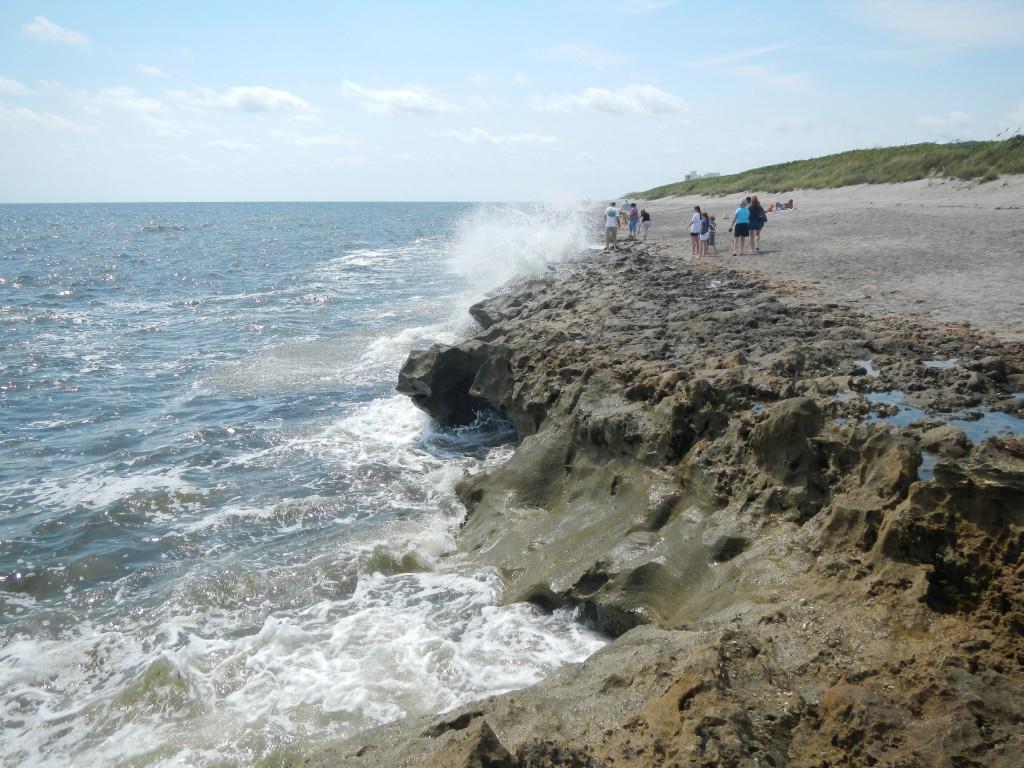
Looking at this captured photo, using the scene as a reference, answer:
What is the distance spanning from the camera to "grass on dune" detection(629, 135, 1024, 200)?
2727 centimetres

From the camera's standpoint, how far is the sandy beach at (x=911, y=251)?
11461 mm

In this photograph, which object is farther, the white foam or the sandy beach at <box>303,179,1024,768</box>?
the white foam

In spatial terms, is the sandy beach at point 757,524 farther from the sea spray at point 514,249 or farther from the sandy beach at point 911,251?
the sea spray at point 514,249

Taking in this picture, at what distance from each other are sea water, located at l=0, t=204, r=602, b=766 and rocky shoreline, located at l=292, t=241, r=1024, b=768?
0.99m

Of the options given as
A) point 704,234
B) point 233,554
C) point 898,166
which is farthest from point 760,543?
point 898,166

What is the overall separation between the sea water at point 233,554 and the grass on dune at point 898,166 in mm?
20557

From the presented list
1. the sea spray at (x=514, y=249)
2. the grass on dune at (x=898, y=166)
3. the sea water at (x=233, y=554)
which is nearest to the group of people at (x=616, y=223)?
the sea spray at (x=514, y=249)

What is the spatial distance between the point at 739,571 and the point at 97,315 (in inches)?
1099

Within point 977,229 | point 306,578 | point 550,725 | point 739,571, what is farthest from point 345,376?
point 977,229

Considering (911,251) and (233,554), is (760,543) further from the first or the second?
(911,251)

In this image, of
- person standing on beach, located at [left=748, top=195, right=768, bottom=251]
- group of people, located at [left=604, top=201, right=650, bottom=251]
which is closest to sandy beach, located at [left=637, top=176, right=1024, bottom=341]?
person standing on beach, located at [left=748, top=195, right=768, bottom=251]

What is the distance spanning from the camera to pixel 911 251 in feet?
53.7

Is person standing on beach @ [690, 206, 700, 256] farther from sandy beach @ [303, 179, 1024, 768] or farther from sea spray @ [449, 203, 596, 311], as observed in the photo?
sandy beach @ [303, 179, 1024, 768]

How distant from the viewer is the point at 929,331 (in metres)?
9.73
